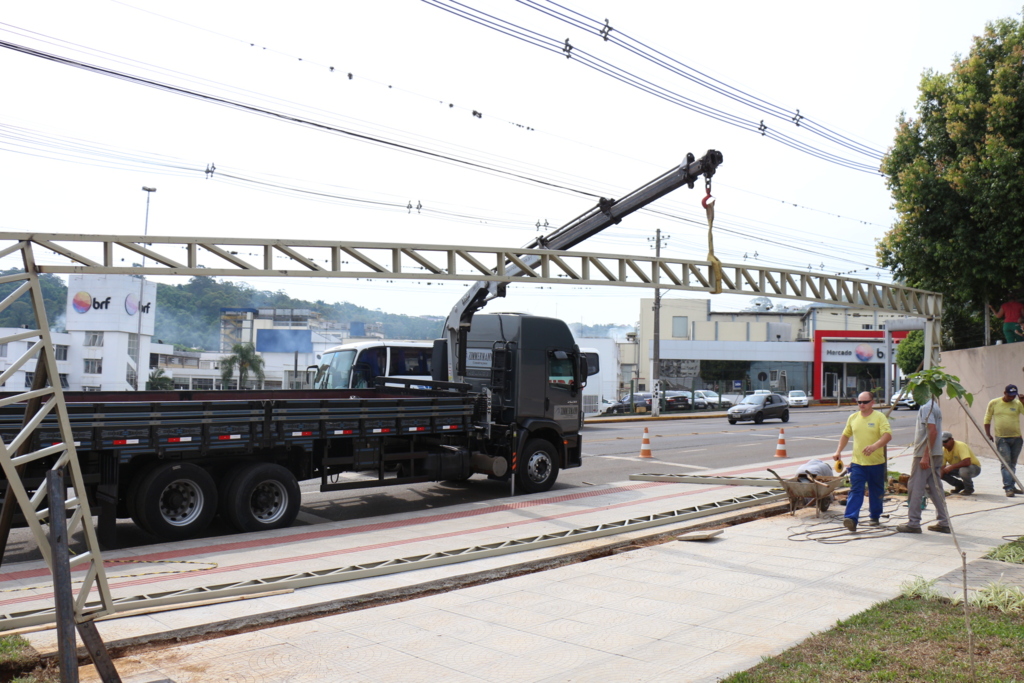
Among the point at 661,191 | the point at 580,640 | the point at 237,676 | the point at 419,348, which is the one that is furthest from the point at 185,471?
the point at 419,348

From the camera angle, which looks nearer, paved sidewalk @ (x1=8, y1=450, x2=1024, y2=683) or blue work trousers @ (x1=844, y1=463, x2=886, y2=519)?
paved sidewalk @ (x1=8, y1=450, x2=1024, y2=683)

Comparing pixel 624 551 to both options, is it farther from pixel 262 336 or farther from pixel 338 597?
pixel 262 336

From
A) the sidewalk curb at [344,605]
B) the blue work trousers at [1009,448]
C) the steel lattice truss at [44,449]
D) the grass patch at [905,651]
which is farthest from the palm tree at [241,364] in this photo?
the grass patch at [905,651]

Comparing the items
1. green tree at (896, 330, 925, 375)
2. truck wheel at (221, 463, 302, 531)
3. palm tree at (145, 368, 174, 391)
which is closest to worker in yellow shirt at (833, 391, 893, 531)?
truck wheel at (221, 463, 302, 531)

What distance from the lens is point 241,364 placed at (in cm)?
6053

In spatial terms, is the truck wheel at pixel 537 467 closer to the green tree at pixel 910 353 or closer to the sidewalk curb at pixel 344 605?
the sidewalk curb at pixel 344 605

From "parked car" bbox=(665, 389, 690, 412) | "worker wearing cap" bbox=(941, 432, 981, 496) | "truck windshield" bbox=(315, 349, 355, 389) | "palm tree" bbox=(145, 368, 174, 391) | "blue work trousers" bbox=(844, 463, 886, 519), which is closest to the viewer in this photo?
"blue work trousers" bbox=(844, 463, 886, 519)

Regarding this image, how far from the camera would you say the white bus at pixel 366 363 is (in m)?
22.1

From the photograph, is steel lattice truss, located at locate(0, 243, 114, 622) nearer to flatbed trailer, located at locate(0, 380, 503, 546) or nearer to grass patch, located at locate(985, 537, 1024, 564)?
flatbed trailer, located at locate(0, 380, 503, 546)

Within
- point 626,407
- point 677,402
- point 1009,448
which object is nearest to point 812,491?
point 1009,448

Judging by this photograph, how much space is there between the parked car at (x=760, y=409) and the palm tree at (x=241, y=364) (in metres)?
37.5

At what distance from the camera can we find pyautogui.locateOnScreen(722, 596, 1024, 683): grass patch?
488cm

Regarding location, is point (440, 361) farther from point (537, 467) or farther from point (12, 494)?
point (12, 494)

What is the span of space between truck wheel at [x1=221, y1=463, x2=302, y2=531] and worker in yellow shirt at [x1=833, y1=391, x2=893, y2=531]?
6999 millimetres
